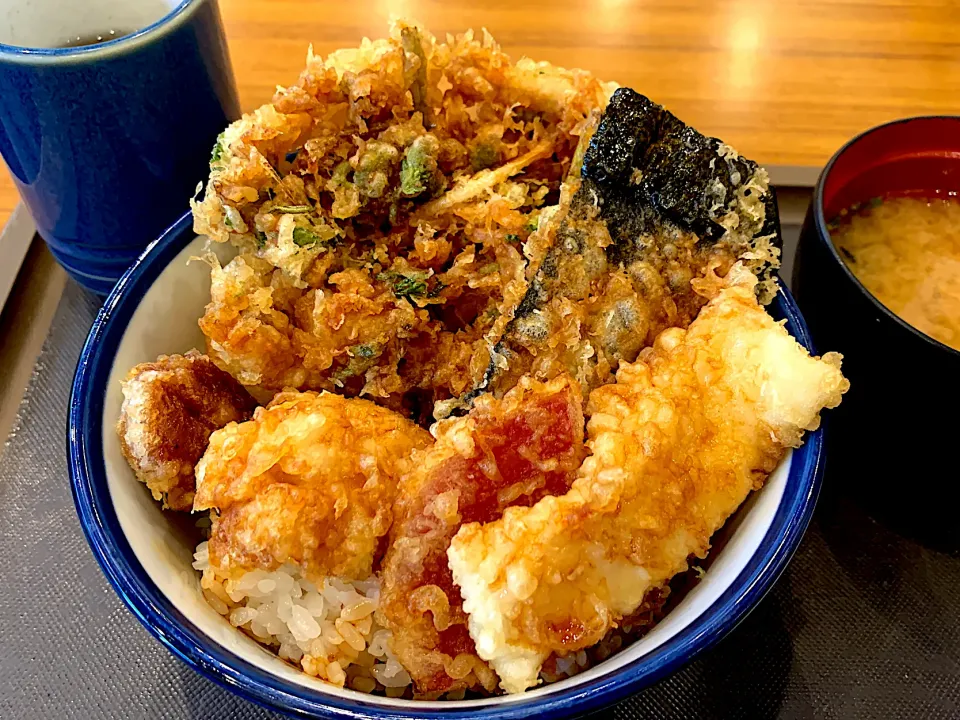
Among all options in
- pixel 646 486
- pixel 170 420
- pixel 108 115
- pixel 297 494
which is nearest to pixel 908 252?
pixel 646 486

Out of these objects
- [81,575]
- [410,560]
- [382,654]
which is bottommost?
[81,575]

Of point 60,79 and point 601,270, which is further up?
point 60,79

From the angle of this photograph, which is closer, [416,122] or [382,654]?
[382,654]

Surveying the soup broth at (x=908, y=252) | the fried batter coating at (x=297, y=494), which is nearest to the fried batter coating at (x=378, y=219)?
the fried batter coating at (x=297, y=494)

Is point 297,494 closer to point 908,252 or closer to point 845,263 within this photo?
point 845,263

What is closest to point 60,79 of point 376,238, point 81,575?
point 376,238

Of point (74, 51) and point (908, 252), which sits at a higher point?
point (74, 51)

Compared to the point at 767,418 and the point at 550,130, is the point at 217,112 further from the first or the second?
the point at 767,418

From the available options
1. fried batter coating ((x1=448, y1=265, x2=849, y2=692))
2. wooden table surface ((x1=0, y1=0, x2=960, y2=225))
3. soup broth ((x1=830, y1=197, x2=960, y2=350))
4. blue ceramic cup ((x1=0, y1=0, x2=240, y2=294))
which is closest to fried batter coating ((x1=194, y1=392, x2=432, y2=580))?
fried batter coating ((x1=448, y1=265, x2=849, y2=692))
